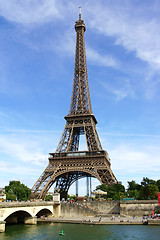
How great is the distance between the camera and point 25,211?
1736 inches

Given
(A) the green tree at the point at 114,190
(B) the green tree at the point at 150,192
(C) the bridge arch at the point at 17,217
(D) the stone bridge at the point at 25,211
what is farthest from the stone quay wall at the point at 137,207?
(C) the bridge arch at the point at 17,217

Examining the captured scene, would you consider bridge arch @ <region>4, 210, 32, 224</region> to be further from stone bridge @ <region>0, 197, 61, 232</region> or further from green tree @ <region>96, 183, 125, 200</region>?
green tree @ <region>96, 183, 125, 200</region>

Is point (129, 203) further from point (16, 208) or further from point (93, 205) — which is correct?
point (16, 208)

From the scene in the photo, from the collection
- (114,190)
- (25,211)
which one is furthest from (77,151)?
(25,211)

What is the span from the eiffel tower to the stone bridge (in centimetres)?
529

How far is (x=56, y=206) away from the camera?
57156mm

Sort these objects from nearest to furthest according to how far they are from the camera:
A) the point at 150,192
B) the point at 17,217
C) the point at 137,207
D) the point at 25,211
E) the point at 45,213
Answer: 1. the point at 25,211
2. the point at 17,217
3. the point at 137,207
4. the point at 45,213
5. the point at 150,192

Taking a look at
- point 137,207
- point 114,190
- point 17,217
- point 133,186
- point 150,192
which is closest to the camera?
point 17,217

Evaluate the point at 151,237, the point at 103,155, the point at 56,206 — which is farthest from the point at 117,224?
the point at 103,155

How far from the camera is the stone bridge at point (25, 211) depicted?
37.3 meters

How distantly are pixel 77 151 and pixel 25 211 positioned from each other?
27.3 metres

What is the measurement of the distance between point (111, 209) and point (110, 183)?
637cm

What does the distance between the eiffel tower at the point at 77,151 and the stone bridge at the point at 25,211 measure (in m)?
5.29

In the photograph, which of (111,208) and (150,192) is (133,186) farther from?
(111,208)
